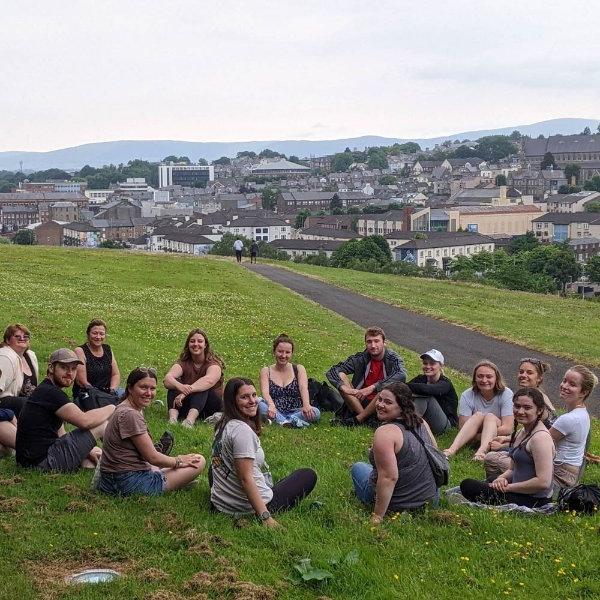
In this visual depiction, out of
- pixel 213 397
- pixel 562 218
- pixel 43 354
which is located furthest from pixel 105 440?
pixel 562 218

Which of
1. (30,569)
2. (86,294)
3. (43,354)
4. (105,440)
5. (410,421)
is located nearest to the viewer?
(30,569)

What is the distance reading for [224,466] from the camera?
902cm

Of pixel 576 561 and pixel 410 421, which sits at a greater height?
pixel 410 421

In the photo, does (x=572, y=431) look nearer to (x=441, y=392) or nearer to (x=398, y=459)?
(x=398, y=459)

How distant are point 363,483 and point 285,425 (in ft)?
13.2

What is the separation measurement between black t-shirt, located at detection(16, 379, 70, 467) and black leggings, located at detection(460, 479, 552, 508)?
4.63 m

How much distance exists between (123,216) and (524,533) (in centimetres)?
19292

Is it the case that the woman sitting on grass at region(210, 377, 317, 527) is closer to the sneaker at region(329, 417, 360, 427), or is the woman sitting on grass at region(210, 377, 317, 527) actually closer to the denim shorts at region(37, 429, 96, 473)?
the denim shorts at region(37, 429, 96, 473)

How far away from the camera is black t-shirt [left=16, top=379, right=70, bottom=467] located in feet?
33.3

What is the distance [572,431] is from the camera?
10148 mm

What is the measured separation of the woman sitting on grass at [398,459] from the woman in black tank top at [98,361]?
636 centimetres

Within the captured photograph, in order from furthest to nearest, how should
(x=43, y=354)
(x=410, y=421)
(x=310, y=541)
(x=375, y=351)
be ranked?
(x=43, y=354), (x=375, y=351), (x=410, y=421), (x=310, y=541)

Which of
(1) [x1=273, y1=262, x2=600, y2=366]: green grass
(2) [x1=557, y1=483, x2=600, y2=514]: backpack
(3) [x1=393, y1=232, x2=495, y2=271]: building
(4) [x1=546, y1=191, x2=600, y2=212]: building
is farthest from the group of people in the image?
(4) [x1=546, y1=191, x2=600, y2=212]: building

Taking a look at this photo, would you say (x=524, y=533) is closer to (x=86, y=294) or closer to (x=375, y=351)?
(x=375, y=351)
